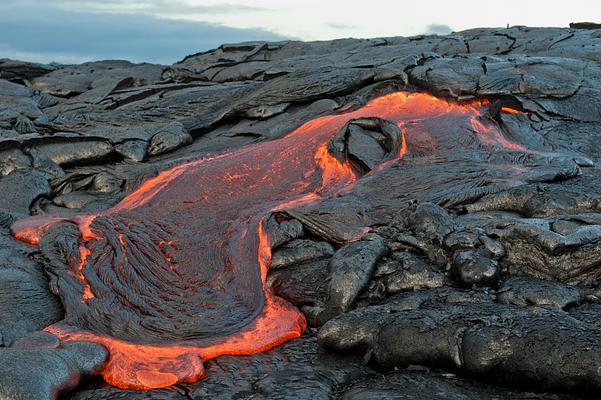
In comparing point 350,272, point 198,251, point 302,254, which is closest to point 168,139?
point 198,251

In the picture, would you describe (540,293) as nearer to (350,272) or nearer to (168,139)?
(350,272)

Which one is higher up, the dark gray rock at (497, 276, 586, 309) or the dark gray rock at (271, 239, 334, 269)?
the dark gray rock at (497, 276, 586, 309)

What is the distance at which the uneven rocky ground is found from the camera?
4.40 metres

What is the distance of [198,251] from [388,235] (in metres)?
2.18

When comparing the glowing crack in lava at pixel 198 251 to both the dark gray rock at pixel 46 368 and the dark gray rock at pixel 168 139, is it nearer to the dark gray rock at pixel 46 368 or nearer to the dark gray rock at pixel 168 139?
the dark gray rock at pixel 46 368

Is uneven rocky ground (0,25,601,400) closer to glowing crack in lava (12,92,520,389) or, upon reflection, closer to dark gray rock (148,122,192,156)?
dark gray rock (148,122,192,156)

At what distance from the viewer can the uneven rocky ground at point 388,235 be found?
14.4 ft

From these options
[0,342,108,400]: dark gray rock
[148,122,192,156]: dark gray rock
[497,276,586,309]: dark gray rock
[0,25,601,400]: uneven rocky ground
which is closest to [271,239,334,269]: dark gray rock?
[0,25,601,400]: uneven rocky ground

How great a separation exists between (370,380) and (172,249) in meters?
3.21

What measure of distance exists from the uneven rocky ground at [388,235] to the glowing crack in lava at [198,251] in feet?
0.65

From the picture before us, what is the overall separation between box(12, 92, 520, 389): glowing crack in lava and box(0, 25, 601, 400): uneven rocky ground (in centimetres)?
20

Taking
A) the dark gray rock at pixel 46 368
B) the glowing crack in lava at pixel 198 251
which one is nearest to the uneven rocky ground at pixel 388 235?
the dark gray rock at pixel 46 368

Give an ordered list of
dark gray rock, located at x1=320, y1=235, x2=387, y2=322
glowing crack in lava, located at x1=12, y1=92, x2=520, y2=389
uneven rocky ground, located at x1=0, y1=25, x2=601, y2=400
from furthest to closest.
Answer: dark gray rock, located at x1=320, y1=235, x2=387, y2=322 → glowing crack in lava, located at x1=12, y1=92, x2=520, y2=389 → uneven rocky ground, located at x1=0, y1=25, x2=601, y2=400

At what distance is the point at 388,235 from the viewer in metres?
6.41
